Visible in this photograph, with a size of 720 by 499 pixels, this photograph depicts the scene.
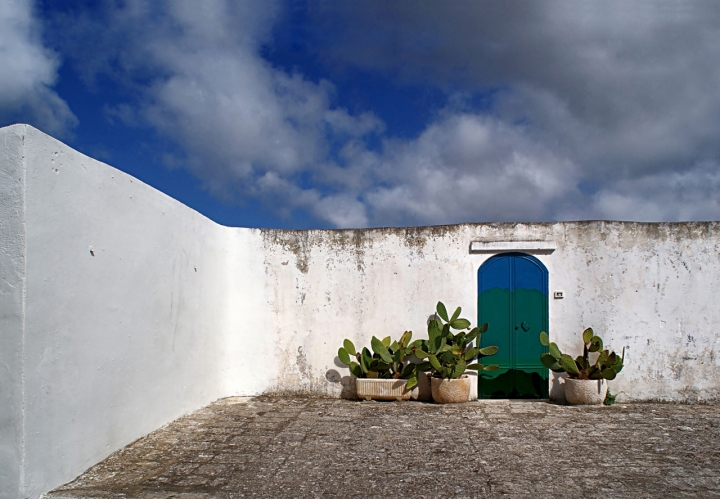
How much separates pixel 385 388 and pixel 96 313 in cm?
342

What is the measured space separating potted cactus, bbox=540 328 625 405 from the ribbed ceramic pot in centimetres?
165

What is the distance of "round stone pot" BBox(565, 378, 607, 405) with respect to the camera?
6.08 metres

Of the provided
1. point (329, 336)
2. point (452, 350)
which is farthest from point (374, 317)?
point (452, 350)

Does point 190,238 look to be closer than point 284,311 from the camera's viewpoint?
Yes

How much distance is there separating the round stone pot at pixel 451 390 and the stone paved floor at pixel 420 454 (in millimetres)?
174

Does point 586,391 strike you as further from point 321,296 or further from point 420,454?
point 321,296

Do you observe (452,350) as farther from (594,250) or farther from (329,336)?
(594,250)

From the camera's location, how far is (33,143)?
3543 mm

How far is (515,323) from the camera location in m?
6.66

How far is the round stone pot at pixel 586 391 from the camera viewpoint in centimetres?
608

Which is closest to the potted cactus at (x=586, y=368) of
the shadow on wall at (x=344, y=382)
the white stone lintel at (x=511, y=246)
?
the white stone lintel at (x=511, y=246)

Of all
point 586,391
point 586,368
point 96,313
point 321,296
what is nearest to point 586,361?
point 586,368

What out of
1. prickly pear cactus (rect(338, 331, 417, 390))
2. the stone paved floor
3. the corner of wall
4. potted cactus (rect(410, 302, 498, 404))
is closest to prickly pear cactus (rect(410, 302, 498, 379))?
potted cactus (rect(410, 302, 498, 404))

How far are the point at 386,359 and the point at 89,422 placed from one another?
325 cm
